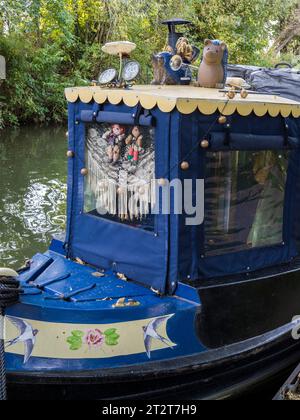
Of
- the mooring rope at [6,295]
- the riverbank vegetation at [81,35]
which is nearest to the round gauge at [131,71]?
the mooring rope at [6,295]

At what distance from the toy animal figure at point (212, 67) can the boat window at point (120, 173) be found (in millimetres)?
916

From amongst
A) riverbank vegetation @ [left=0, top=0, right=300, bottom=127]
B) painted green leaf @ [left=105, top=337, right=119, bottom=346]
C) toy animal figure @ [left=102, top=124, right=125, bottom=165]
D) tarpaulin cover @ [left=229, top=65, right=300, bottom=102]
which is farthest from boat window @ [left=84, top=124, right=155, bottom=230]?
riverbank vegetation @ [left=0, top=0, right=300, bottom=127]

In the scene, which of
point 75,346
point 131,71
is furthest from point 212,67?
point 75,346

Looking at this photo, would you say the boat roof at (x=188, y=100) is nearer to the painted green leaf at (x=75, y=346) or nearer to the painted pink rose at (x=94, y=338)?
the painted pink rose at (x=94, y=338)

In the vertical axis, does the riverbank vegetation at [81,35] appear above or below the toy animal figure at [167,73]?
above

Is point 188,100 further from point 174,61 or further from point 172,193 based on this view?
point 174,61

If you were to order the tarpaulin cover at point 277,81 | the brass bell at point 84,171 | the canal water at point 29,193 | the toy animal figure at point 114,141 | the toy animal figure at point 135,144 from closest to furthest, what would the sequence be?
the toy animal figure at point 135,144 < the toy animal figure at point 114,141 < the brass bell at point 84,171 < the tarpaulin cover at point 277,81 < the canal water at point 29,193

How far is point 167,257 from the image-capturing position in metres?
3.89

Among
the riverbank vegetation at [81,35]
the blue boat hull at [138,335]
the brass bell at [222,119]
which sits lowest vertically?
the blue boat hull at [138,335]

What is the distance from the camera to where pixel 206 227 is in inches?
158

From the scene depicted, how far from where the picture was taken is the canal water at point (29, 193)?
26.2 feet

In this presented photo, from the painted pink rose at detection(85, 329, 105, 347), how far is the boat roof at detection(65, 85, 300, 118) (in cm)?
148

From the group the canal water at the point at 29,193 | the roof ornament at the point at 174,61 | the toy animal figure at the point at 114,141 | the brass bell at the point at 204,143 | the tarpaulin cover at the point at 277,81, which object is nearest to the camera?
the brass bell at the point at 204,143
